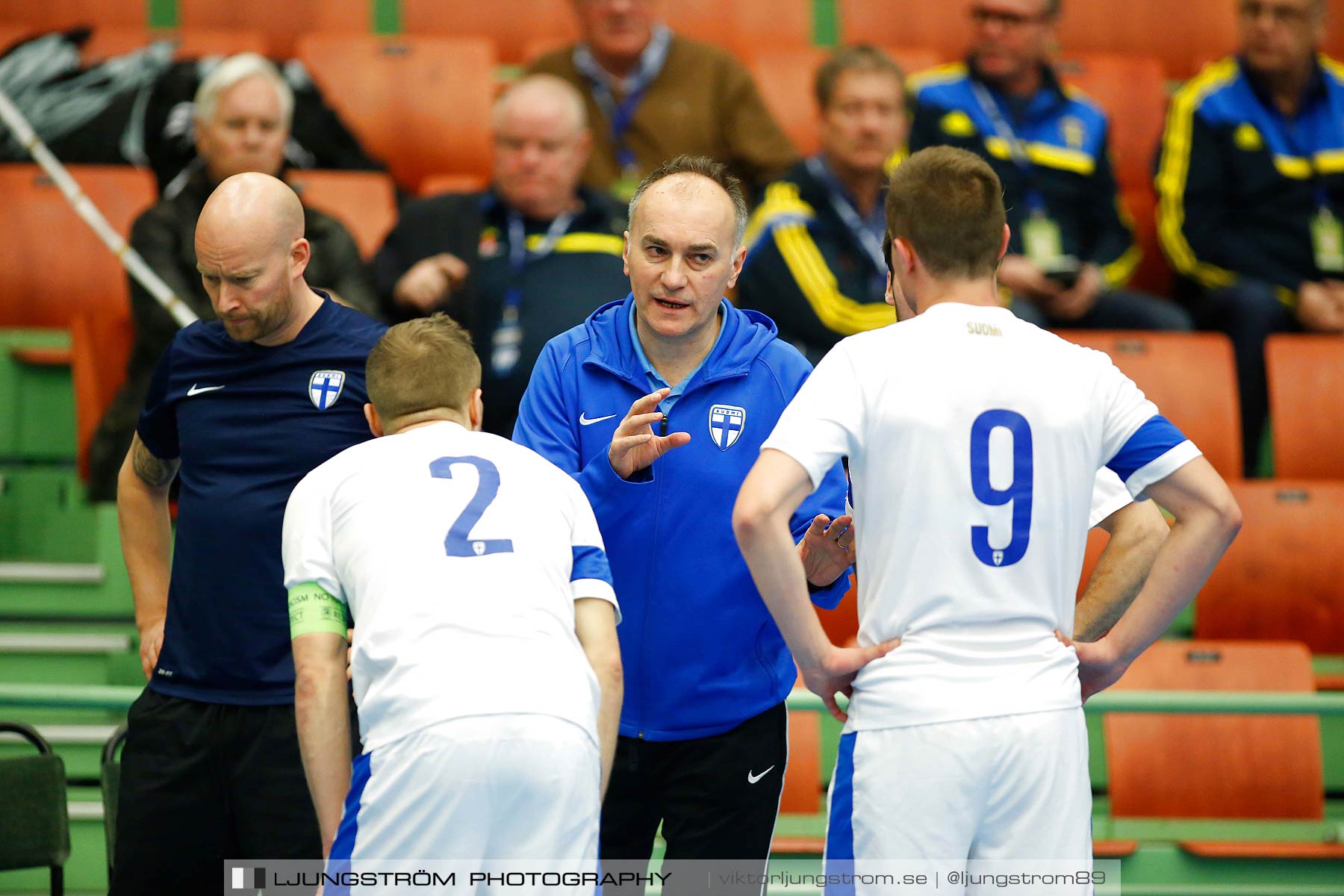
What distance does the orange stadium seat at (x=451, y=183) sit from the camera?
6.37 metres

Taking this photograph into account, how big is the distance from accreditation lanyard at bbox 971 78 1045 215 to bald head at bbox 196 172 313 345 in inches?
151

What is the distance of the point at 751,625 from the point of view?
3.00m

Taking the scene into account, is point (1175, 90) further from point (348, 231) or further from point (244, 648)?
point (244, 648)

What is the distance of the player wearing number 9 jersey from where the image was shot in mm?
2330

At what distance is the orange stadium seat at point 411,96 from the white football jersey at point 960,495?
15.5 ft

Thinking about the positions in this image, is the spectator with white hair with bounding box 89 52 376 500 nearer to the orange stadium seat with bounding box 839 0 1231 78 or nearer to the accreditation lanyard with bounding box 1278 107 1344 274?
the accreditation lanyard with bounding box 1278 107 1344 274

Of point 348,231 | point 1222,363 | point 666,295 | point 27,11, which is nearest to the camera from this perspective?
point 666,295

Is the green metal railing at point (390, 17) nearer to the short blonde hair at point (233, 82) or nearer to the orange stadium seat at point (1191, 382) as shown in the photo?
the short blonde hair at point (233, 82)

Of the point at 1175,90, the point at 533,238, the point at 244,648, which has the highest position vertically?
the point at 1175,90

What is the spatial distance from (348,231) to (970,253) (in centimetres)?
300

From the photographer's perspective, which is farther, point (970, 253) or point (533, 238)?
point (533, 238)

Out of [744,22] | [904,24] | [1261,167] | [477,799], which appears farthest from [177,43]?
[477,799]

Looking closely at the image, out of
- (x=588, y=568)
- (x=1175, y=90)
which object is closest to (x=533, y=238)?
(x=588, y=568)

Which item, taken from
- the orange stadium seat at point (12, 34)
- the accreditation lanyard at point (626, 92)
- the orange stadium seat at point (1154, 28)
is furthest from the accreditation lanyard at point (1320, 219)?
the orange stadium seat at point (12, 34)
